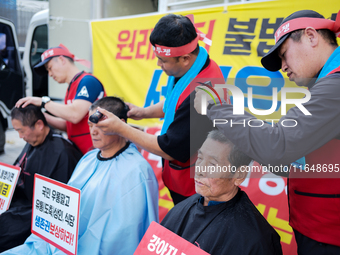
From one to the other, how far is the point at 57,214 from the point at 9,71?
3.55 meters

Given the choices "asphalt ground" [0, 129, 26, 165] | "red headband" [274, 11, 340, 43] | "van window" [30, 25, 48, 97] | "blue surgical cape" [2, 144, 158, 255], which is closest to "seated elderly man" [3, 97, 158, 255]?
"blue surgical cape" [2, 144, 158, 255]

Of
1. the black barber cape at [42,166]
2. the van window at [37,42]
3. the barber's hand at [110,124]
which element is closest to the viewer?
the barber's hand at [110,124]

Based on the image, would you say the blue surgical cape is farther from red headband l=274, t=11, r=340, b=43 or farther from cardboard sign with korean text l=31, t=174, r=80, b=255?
red headband l=274, t=11, r=340, b=43

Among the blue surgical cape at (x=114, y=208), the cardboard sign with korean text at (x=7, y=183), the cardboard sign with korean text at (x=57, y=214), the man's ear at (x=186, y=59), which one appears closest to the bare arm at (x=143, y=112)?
the blue surgical cape at (x=114, y=208)

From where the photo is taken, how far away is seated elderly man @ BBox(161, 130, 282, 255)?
126cm

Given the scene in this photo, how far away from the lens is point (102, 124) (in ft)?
5.43

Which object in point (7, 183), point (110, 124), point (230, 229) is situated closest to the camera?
point (230, 229)

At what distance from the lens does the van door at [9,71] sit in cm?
434

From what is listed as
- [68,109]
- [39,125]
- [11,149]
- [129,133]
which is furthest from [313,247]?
[11,149]

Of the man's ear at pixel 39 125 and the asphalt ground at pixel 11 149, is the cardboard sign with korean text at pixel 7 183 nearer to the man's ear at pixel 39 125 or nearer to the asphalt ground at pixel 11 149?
the man's ear at pixel 39 125

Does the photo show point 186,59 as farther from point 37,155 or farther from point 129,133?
point 37,155

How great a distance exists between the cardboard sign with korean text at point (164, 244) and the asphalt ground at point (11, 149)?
4.23m

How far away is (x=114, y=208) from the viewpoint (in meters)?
1.87

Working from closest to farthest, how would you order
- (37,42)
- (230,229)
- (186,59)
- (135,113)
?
1. (230,229)
2. (186,59)
3. (135,113)
4. (37,42)
